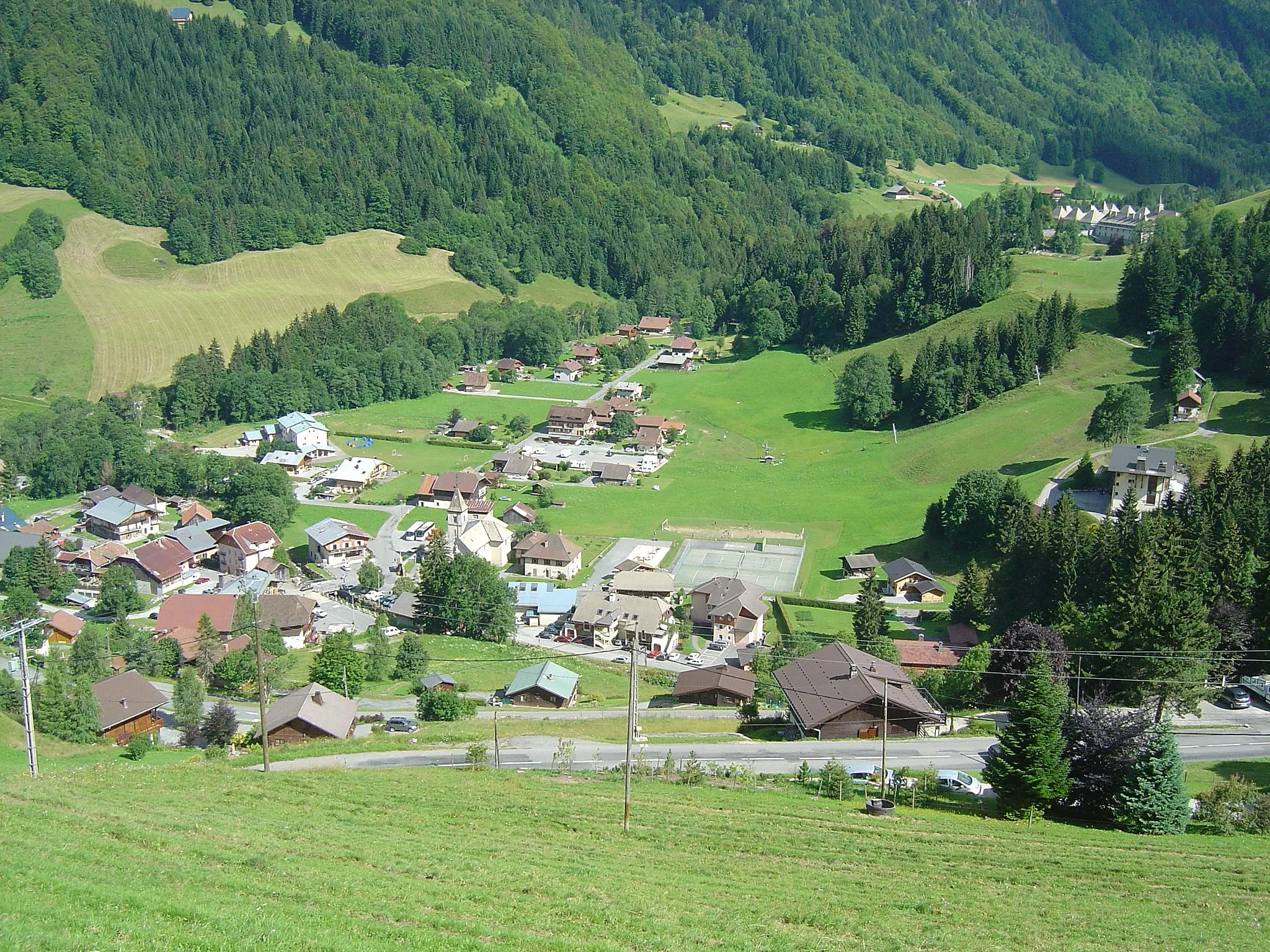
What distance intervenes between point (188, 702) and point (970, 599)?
108 feet

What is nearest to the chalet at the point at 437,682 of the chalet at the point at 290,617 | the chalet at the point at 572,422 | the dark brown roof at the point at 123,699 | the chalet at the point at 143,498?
the dark brown roof at the point at 123,699

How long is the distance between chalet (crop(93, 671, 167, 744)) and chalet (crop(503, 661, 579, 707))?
13.8 m

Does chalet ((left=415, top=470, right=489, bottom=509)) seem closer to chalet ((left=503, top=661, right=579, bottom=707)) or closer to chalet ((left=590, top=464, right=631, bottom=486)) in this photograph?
chalet ((left=590, top=464, right=631, bottom=486))

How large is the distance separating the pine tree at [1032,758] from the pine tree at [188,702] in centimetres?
2946

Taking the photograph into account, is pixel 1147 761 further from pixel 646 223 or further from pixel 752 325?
pixel 646 223

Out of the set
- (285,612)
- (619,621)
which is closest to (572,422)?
(619,621)

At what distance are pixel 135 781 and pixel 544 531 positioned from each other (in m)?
43.8

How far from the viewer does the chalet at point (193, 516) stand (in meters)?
71.1

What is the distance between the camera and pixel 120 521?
227 feet

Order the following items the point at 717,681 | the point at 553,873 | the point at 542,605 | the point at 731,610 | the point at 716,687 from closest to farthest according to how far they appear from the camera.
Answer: the point at 553,873, the point at 716,687, the point at 717,681, the point at 731,610, the point at 542,605

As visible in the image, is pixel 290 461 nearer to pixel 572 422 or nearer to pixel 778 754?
pixel 572 422

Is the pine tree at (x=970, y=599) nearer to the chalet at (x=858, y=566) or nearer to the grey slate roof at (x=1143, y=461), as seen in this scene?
the chalet at (x=858, y=566)

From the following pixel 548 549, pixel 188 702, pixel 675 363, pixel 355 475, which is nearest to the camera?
pixel 188 702

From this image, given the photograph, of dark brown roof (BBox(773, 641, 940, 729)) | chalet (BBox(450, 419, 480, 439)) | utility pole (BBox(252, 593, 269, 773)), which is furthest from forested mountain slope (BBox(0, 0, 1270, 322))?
dark brown roof (BBox(773, 641, 940, 729))
